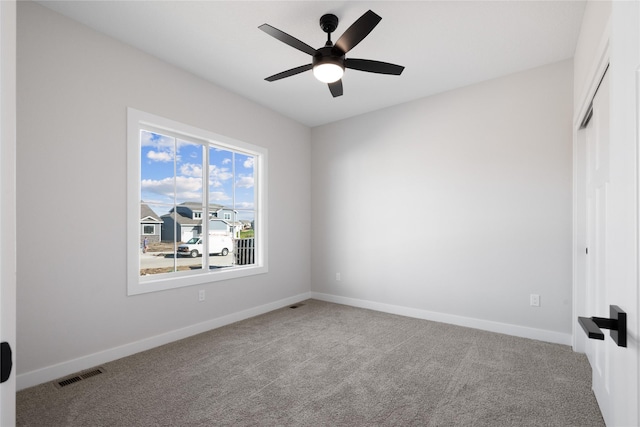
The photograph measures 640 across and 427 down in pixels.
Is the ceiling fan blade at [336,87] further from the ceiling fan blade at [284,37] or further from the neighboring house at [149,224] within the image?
the neighboring house at [149,224]

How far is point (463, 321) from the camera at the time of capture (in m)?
3.66

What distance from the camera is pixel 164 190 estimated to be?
3301 millimetres

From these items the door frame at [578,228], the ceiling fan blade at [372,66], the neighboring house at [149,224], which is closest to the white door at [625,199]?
the ceiling fan blade at [372,66]

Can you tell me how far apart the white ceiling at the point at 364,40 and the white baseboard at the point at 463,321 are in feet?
8.90

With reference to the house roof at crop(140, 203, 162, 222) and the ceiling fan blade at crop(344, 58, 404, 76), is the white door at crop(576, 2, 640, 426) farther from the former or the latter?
the house roof at crop(140, 203, 162, 222)

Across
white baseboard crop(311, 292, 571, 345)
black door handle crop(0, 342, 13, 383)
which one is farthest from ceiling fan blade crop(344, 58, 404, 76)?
white baseboard crop(311, 292, 571, 345)

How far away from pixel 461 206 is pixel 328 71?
229 cm

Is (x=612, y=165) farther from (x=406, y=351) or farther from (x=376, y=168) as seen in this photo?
(x=376, y=168)

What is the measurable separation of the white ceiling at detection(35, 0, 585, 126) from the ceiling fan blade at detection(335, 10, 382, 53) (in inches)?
13.5

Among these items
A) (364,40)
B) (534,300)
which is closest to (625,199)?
(364,40)

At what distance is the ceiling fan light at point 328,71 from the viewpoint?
2379mm

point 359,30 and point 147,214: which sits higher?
point 359,30

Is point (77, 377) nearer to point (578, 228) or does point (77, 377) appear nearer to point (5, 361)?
point (5, 361)

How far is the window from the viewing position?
3020mm
